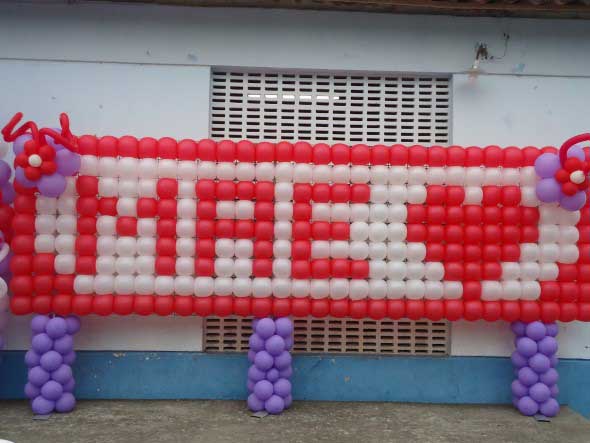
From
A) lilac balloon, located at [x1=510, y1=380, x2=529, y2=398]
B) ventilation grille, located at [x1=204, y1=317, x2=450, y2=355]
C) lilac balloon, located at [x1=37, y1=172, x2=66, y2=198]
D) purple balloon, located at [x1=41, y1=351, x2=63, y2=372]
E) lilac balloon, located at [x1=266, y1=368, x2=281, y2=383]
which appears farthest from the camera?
ventilation grille, located at [x1=204, y1=317, x2=450, y2=355]

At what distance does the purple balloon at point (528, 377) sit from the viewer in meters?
3.77

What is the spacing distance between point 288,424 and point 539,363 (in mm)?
2060

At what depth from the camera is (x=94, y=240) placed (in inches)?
145

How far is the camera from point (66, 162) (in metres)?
3.49

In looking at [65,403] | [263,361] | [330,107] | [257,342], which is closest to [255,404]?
[263,361]

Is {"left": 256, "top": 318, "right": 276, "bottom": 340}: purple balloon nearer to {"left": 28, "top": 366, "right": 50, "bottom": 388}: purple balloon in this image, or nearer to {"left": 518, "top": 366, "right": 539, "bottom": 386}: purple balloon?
{"left": 28, "top": 366, "right": 50, "bottom": 388}: purple balloon

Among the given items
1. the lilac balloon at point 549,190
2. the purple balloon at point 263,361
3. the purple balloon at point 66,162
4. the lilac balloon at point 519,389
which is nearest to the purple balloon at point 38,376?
the purple balloon at point 66,162

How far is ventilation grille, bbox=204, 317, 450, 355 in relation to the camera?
416cm

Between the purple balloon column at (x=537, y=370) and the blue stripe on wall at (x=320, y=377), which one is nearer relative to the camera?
the purple balloon column at (x=537, y=370)

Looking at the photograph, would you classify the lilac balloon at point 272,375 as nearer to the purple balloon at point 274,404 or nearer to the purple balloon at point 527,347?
the purple balloon at point 274,404

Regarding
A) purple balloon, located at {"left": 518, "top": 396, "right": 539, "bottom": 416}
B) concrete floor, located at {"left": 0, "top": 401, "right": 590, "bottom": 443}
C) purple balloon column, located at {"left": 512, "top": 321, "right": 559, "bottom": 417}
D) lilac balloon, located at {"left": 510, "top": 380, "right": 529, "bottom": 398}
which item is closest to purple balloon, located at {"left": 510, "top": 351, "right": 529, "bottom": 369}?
purple balloon column, located at {"left": 512, "top": 321, "right": 559, "bottom": 417}

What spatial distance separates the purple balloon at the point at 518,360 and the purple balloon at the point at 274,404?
1.98m

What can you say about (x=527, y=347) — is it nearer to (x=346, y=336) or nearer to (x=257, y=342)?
(x=346, y=336)

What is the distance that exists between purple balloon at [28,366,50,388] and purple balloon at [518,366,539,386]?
381 cm
